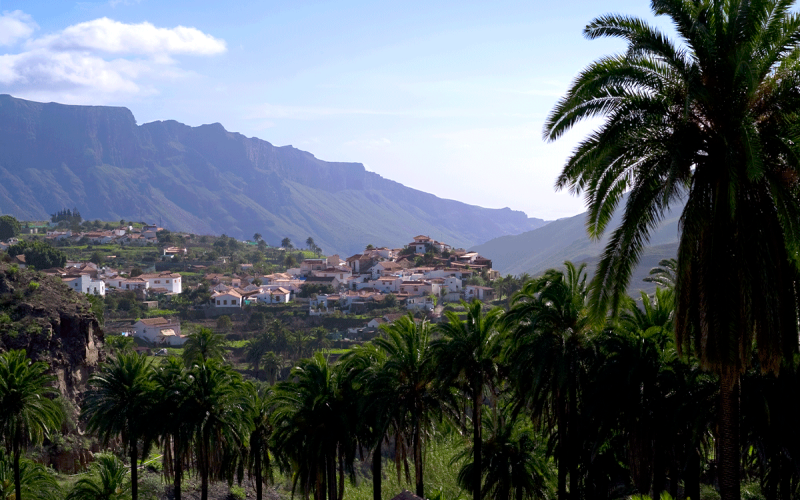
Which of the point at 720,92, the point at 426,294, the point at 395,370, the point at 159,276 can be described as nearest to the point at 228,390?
the point at 395,370

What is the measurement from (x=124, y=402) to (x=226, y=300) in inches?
2993

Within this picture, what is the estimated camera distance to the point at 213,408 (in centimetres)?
2616

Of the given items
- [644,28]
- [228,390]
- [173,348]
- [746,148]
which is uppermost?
[644,28]

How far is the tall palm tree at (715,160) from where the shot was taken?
1032 centimetres

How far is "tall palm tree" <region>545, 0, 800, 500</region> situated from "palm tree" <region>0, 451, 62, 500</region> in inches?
971

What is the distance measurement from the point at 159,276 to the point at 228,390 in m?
95.2

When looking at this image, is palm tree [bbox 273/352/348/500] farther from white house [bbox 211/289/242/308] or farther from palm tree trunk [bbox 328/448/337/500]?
white house [bbox 211/289/242/308]

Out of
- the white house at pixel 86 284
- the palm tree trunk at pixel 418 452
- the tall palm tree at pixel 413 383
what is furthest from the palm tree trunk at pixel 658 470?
the white house at pixel 86 284

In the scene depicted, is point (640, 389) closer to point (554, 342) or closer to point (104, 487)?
point (554, 342)

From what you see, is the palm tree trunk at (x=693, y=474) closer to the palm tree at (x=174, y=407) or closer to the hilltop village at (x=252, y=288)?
the palm tree at (x=174, y=407)

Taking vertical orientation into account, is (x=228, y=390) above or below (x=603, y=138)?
below

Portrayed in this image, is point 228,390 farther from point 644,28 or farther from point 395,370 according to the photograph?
point 644,28

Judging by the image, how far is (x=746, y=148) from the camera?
31.0 feet

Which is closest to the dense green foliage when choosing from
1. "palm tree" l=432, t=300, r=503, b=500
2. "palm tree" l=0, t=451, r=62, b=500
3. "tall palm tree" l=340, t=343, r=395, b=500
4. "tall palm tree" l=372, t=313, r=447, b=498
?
"palm tree" l=0, t=451, r=62, b=500
